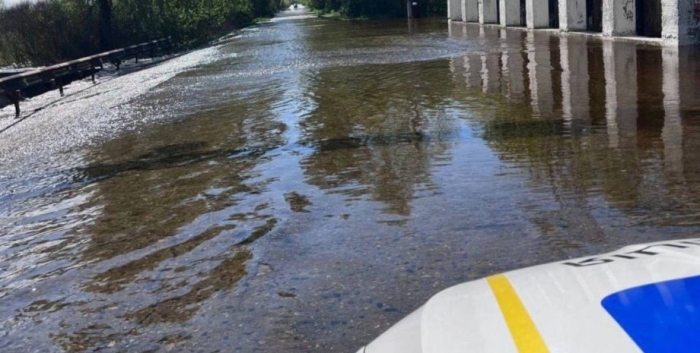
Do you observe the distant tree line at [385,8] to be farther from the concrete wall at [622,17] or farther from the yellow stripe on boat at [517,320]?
the yellow stripe on boat at [517,320]

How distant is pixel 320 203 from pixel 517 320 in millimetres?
5918

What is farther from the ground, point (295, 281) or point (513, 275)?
point (513, 275)

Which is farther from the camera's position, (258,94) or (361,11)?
(361,11)

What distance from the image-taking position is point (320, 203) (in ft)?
26.7

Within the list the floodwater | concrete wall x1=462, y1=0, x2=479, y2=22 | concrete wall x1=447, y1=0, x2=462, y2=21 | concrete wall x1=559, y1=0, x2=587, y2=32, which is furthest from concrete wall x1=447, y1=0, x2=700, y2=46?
concrete wall x1=447, y1=0, x2=462, y2=21

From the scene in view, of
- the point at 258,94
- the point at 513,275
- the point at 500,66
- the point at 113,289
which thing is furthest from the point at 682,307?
the point at 500,66

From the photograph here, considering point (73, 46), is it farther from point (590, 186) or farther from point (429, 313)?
point (429, 313)

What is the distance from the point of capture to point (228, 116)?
14883 millimetres

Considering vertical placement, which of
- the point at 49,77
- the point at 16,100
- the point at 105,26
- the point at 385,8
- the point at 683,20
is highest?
the point at 105,26

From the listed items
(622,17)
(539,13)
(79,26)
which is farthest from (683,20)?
(79,26)

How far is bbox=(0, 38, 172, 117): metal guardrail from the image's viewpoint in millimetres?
20359

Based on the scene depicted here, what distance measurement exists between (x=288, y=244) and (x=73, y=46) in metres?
33.6

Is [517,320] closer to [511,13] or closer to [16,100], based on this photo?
[16,100]

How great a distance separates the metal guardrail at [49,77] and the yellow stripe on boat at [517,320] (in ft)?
61.8
